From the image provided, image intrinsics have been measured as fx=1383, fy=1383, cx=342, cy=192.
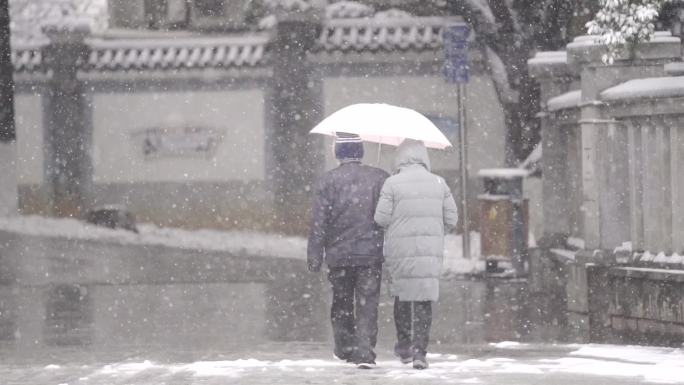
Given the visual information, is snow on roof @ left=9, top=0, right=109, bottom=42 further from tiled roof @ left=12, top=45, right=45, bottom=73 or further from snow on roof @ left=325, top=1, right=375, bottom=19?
snow on roof @ left=325, top=1, right=375, bottom=19

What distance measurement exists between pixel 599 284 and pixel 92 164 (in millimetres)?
15347

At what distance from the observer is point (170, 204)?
2469 cm

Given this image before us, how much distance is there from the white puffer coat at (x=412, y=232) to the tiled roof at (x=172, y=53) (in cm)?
1496

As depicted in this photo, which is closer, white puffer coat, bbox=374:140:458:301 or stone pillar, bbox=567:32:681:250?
white puffer coat, bbox=374:140:458:301

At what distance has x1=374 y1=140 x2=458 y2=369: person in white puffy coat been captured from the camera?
9016mm

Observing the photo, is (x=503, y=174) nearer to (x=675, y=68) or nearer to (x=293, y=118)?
(x=675, y=68)

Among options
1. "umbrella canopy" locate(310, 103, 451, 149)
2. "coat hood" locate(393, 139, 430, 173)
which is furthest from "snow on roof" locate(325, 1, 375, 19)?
"coat hood" locate(393, 139, 430, 173)

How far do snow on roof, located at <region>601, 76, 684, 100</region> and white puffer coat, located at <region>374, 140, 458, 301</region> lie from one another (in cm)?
242

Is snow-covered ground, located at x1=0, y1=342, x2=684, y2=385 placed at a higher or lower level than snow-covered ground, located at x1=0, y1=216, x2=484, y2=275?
lower

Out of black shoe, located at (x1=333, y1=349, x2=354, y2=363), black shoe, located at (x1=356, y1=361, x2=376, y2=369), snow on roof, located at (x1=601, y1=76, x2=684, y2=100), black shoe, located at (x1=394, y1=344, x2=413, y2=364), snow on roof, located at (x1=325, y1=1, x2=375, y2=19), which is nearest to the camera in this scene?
black shoe, located at (x1=356, y1=361, x2=376, y2=369)

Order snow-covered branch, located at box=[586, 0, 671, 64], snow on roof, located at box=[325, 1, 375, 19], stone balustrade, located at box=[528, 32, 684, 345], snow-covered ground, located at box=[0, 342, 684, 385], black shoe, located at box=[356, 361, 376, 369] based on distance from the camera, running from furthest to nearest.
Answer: snow on roof, located at box=[325, 1, 375, 19], snow-covered branch, located at box=[586, 0, 671, 64], stone balustrade, located at box=[528, 32, 684, 345], black shoe, located at box=[356, 361, 376, 369], snow-covered ground, located at box=[0, 342, 684, 385]

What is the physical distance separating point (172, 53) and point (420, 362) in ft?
53.9

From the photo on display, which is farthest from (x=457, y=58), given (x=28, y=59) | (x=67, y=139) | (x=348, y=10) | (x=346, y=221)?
(x=28, y=59)

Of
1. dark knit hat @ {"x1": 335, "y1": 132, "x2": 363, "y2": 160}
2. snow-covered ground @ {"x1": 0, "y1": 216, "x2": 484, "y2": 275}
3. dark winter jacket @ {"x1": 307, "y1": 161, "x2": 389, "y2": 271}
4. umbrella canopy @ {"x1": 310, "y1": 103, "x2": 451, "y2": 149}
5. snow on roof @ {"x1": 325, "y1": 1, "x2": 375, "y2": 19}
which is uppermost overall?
snow on roof @ {"x1": 325, "y1": 1, "x2": 375, "y2": 19}
